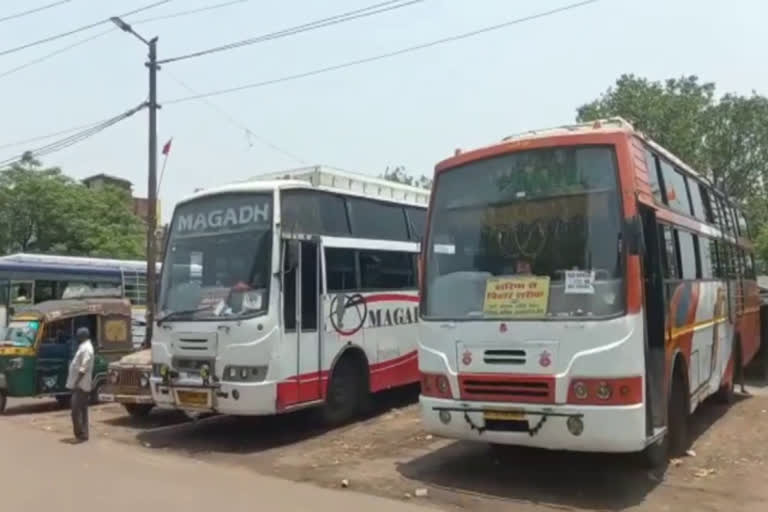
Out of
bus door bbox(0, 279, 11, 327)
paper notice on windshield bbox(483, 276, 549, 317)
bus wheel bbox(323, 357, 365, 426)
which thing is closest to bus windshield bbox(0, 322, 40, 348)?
bus door bbox(0, 279, 11, 327)

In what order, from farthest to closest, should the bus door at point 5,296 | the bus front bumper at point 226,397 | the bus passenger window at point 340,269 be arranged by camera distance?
the bus door at point 5,296, the bus passenger window at point 340,269, the bus front bumper at point 226,397

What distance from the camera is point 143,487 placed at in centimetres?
812

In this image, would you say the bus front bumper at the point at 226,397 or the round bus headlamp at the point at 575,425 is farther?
the bus front bumper at the point at 226,397

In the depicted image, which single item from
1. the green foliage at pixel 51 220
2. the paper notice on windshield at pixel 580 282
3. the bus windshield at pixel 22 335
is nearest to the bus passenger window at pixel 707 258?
the paper notice on windshield at pixel 580 282

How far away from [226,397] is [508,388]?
4.20 meters

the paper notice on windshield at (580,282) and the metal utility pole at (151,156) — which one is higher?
the metal utility pole at (151,156)

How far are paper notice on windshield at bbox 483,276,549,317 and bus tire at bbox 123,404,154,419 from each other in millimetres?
7613

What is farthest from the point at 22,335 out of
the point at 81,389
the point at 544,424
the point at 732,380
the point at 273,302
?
the point at 732,380

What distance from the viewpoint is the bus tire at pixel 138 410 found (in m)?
13.3

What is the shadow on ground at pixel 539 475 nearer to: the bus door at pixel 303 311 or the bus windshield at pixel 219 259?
the bus door at pixel 303 311

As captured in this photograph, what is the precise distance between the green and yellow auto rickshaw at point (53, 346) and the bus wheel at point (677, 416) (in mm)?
10316

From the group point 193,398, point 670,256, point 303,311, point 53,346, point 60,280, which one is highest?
point 60,280

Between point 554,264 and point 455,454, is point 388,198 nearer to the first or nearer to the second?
point 455,454

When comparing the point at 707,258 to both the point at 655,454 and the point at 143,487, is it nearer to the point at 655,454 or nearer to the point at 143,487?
the point at 655,454
